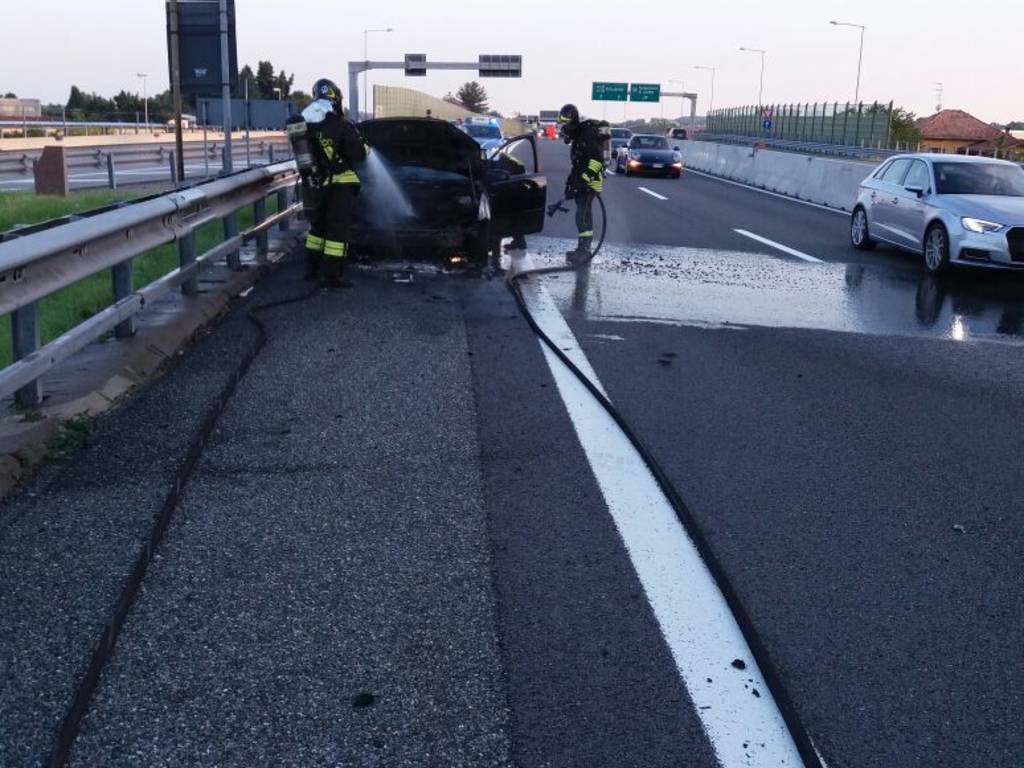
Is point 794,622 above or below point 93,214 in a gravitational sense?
below

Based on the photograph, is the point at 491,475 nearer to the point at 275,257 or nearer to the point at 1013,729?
the point at 1013,729

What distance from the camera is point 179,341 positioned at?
7602 millimetres

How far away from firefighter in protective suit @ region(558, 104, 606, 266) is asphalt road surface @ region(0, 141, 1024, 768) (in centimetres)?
624

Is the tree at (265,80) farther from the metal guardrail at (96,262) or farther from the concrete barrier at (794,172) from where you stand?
the metal guardrail at (96,262)

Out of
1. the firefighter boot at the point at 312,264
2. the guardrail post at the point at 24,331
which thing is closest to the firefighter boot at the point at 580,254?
the firefighter boot at the point at 312,264

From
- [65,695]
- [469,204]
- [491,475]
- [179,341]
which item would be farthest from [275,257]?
[65,695]

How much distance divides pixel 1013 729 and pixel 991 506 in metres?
2.04

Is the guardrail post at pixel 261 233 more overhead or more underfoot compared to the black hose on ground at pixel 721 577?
more overhead

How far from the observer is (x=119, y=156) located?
3425 centimetres

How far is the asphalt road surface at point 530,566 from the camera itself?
306 centimetres

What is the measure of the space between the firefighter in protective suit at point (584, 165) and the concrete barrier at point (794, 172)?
10.8m

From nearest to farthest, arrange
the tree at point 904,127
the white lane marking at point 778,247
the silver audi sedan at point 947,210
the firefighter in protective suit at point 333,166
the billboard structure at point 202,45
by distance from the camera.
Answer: the firefighter in protective suit at point 333,166, the silver audi sedan at point 947,210, the billboard structure at point 202,45, the white lane marking at point 778,247, the tree at point 904,127

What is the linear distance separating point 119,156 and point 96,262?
3034cm

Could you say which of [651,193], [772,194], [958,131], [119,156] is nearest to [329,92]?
[651,193]
